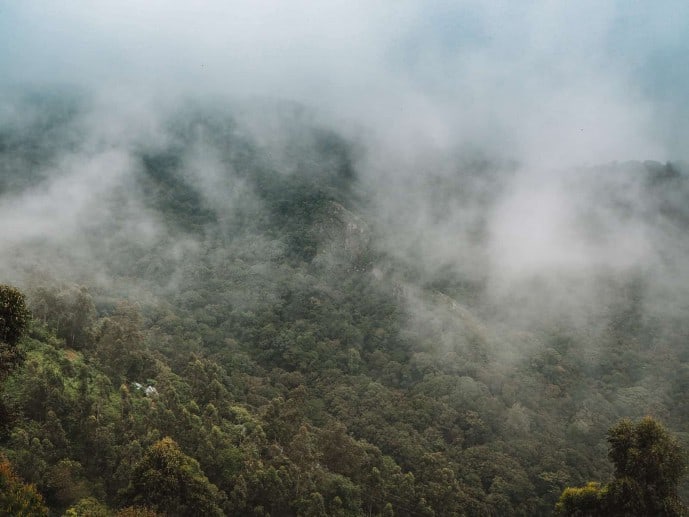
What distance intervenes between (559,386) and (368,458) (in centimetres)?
6416

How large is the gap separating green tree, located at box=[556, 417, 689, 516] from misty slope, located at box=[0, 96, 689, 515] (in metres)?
30.2

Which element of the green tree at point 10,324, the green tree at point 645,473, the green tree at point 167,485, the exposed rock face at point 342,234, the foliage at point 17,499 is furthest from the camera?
the exposed rock face at point 342,234

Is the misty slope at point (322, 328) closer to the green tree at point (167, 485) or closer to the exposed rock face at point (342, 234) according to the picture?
the exposed rock face at point (342, 234)

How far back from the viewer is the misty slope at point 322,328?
5450cm

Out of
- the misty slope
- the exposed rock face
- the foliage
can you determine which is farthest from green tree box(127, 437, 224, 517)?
the exposed rock face

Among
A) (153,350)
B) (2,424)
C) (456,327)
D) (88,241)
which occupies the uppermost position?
(456,327)

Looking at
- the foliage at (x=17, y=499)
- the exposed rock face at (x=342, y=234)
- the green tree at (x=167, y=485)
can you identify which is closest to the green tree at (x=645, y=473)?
the green tree at (x=167, y=485)

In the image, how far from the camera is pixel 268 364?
107 meters

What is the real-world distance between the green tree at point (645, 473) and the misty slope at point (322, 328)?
30.2 meters

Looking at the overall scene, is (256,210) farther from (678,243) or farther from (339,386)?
(678,243)

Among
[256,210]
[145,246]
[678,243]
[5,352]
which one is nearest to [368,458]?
[5,352]

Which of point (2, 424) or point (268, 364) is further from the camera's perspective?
→ point (268, 364)

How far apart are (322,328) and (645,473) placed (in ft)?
301

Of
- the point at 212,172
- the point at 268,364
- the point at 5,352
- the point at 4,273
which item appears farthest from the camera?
the point at 212,172
